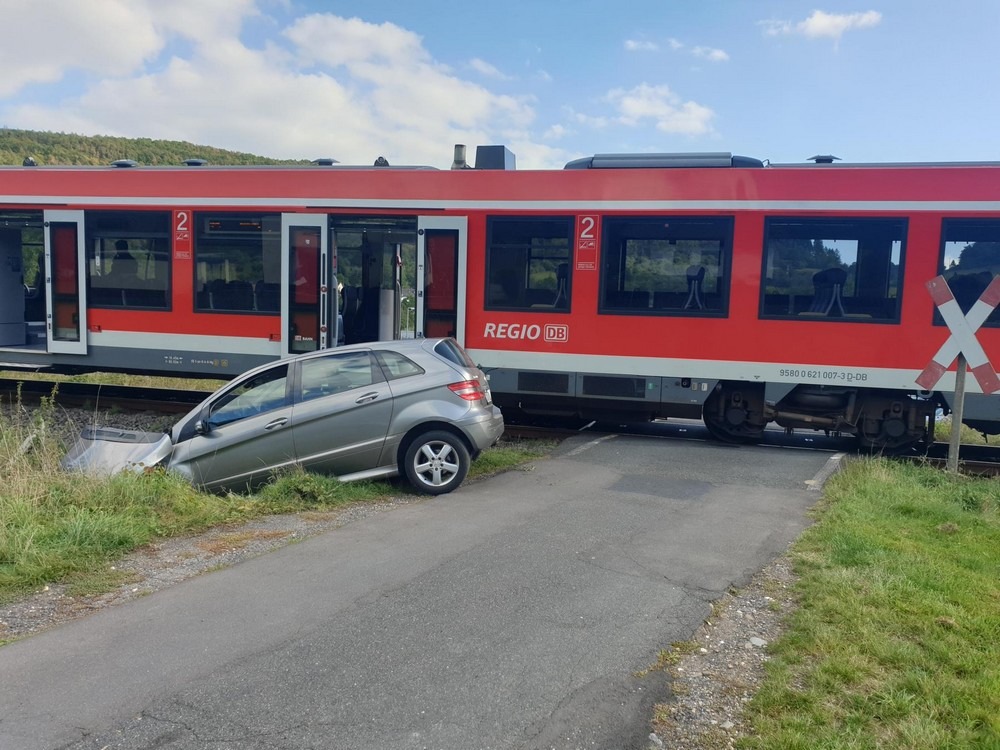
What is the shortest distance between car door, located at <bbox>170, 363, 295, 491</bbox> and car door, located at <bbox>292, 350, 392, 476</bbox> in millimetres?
150

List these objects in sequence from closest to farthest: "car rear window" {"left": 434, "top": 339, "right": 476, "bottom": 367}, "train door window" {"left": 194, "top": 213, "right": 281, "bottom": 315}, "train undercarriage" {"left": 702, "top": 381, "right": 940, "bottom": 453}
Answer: "car rear window" {"left": 434, "top": 339, "right": 476, "bottom": 367} < "train undercarriage" {"left": 702, "top": 381, "right": 940, "bottom": 453} < "train door window" {"left": 194, "top": 213, "right": 281, "bottom": 315}

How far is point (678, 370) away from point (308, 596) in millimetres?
6792

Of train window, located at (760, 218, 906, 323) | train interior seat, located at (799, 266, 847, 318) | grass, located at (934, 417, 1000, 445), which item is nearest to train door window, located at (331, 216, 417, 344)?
train window, located at (760, 218, 906, 323)

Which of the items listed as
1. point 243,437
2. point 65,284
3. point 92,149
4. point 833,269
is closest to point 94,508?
point 243,437

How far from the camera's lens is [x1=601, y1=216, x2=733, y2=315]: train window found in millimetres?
10359

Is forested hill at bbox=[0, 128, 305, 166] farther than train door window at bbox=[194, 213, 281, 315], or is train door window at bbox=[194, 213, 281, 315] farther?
forested hill at bbox=[0, 128, 305, 166]

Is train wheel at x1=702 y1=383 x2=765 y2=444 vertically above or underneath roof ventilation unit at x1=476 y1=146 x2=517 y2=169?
underneath

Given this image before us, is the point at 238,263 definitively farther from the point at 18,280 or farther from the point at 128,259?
the point at 18,280

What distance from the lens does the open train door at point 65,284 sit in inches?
496

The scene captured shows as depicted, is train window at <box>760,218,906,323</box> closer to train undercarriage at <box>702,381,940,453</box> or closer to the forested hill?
train undercarriage at <box>702,381,940,453</box>

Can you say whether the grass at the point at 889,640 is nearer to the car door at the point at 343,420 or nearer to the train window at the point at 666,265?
the car door at the point at 343,420

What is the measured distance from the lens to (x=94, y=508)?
6387mm

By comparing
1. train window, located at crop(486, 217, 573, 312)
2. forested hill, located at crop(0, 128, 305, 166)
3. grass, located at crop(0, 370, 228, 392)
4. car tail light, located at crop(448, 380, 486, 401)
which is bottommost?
grass, located at crop(0, 370, 228, 392)

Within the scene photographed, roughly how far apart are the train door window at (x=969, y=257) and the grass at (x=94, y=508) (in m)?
6.14
